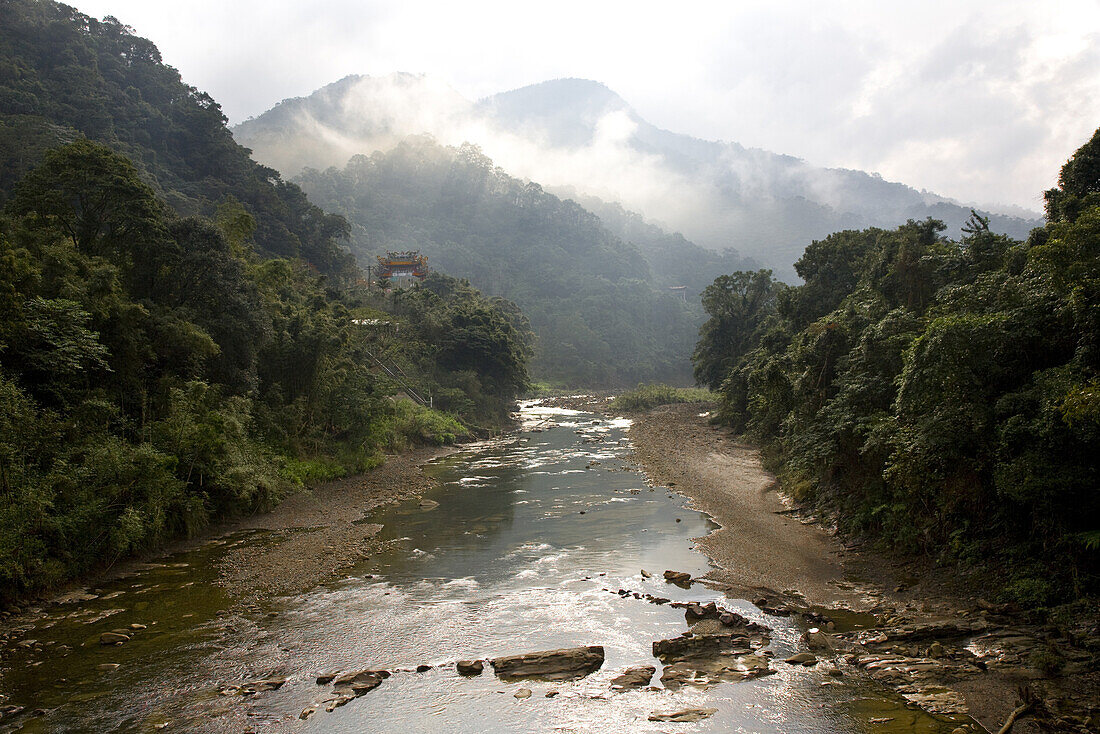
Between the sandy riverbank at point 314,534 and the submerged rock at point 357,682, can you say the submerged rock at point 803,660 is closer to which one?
the submerged rock at point 357,682

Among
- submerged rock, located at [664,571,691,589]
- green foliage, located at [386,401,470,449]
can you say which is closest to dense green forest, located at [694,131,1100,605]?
submerged rock, located at [664,571,691,589]

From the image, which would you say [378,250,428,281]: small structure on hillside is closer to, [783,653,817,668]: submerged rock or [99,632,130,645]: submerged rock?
[99,632,130,645]: submerged rock

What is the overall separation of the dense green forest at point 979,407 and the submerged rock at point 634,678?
20.0 ft

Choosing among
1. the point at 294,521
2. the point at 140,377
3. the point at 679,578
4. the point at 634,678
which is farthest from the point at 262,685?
the point at 140,377

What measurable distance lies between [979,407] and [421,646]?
10537 mm

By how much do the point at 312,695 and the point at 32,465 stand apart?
8.40 metres

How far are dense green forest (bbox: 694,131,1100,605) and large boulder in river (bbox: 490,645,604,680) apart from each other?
6929 millimetres

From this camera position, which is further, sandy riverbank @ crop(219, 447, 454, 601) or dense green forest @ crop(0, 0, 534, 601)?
sandy riverbank @ crop(219, 447, 454, 601)

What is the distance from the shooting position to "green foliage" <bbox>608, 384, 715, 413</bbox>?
208ft

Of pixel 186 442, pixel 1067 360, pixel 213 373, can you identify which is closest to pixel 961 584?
pixel 1067 360

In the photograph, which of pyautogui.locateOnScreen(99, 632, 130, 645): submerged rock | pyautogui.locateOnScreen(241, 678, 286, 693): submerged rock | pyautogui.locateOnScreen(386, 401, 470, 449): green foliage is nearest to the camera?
pyautogui.locateOnScreen(241, 678, 286, 693): submerged rock

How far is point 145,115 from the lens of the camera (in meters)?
61.0

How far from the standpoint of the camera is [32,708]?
8.33m

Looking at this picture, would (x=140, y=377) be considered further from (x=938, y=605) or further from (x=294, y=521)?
(x=938, y=605)
